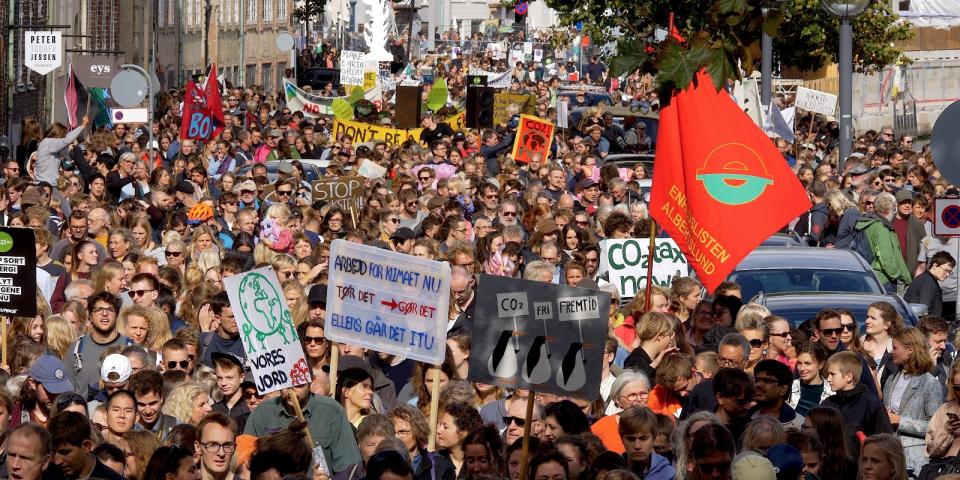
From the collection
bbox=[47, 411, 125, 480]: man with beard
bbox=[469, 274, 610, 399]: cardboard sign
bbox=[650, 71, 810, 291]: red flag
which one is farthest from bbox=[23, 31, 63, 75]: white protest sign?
bbox=[47, 411, 125, 480]: man with beard

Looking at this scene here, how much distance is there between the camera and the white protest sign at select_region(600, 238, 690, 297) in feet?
47.8

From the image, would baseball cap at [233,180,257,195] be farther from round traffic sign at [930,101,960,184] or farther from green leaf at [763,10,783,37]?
green leaf at [763,10,783,37]

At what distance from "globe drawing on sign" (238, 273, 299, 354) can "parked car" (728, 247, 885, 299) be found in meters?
4.82

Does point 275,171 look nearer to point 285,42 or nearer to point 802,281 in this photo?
point 802,281

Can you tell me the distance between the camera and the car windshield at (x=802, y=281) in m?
13.4

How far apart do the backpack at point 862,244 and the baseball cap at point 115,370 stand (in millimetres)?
8959

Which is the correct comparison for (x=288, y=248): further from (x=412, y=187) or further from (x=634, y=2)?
(x=634, y=2)

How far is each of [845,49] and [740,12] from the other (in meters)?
17.9

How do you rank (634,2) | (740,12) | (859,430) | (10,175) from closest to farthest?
(740,12) < (859,430) < (10,175) < (634,2)

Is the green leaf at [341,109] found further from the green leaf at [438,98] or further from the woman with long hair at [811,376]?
the woman with long hair at [811,376]

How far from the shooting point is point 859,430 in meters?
9.37

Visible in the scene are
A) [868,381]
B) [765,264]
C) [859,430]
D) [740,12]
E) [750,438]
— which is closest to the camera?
[740,12]

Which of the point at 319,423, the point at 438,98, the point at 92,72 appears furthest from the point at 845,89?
the point at 319,423

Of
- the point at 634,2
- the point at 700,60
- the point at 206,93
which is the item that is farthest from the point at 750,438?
the point at 634,2
